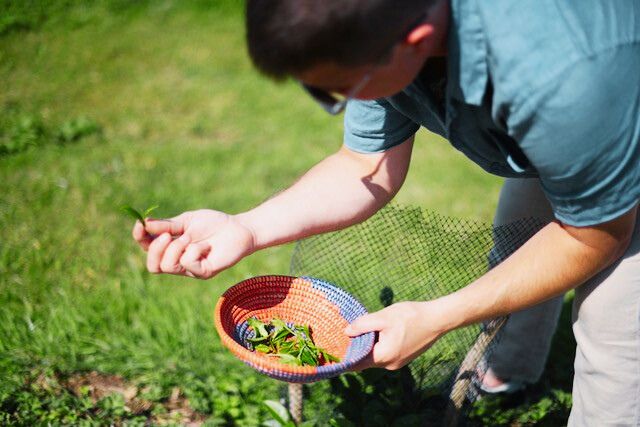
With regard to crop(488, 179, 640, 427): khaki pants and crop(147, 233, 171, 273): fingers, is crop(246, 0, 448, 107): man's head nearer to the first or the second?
Result: crop(147, 233, 171, 273): fingers

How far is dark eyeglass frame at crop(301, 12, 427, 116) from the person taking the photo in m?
1.31

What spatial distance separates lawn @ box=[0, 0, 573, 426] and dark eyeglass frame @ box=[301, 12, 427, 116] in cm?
137

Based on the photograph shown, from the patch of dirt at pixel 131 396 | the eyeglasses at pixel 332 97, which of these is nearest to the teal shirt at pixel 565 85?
the eyeglasses at pixel 332 97

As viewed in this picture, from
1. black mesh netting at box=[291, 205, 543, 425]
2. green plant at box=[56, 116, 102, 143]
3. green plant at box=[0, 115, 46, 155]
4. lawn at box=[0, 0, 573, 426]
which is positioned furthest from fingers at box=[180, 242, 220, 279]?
green plant at box=[56, 116, 102, 143]

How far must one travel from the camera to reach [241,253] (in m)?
1.81

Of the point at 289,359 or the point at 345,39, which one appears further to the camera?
the point at 289,359

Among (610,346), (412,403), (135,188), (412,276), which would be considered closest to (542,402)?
(412,403)

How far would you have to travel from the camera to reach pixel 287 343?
195 centimetres

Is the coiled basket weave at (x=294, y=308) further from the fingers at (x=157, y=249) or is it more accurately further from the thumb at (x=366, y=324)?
the fingers at (x=157, y=249)

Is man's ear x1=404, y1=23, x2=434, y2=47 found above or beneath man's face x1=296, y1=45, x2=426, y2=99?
above

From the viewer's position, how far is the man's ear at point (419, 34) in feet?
4.28

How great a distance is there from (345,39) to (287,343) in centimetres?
98

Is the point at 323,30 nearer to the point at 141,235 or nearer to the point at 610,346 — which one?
the point at 141,235

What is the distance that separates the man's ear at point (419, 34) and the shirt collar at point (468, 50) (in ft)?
0.23
